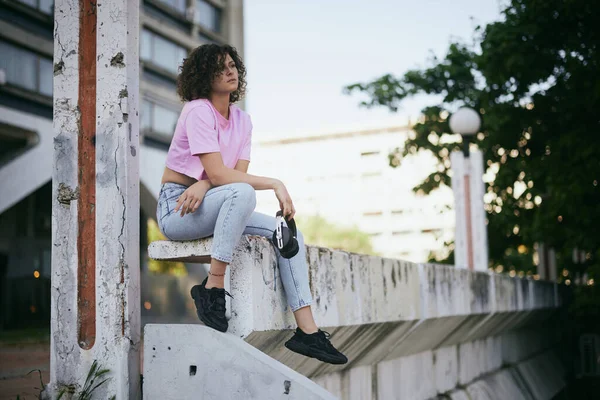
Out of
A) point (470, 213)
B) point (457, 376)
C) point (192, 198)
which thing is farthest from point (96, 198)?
point (470, 213)

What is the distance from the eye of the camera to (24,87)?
25.5 m

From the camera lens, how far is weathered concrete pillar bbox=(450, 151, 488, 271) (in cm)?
1243

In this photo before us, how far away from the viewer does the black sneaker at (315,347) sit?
4.32m

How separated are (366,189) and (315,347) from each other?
91.4 meters

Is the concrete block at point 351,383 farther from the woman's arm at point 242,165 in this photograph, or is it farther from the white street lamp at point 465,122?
the white street lamp at point 465,122

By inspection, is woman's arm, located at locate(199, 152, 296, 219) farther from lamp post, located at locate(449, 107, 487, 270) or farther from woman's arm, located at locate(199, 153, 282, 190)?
lamp post, located at locate(449, 107, 487, 270)

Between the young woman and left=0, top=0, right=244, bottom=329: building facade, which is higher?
left=0, top=0, right=244, bottom=329: building facade

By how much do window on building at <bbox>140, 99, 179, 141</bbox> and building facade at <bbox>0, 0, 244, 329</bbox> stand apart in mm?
38

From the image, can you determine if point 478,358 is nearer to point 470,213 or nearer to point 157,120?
point 470,213

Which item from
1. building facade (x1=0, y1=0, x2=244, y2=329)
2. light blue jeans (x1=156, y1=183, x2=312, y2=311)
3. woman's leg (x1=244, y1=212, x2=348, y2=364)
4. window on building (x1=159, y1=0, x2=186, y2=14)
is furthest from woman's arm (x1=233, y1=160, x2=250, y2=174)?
window on building (x1=159, y1=0, x2=186, y2=14)

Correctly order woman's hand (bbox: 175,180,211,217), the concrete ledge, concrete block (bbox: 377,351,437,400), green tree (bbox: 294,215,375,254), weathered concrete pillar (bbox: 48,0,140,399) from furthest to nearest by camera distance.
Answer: green tree (bbox: 294,215,375,254) < concrete block (bbox: 377,351,437,400) < the concrete ledge < weathered concrete pillar (bbox: 48,0,140,399) < woman's hand (bbox: 175,180,211,217)

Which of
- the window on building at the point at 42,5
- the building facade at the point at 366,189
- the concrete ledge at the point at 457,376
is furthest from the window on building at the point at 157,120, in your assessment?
the building facade at the point at 366,189

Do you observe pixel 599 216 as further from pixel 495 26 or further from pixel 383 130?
pixel 383 130

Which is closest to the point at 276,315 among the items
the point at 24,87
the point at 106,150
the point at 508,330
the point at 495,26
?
the point at 106,150
